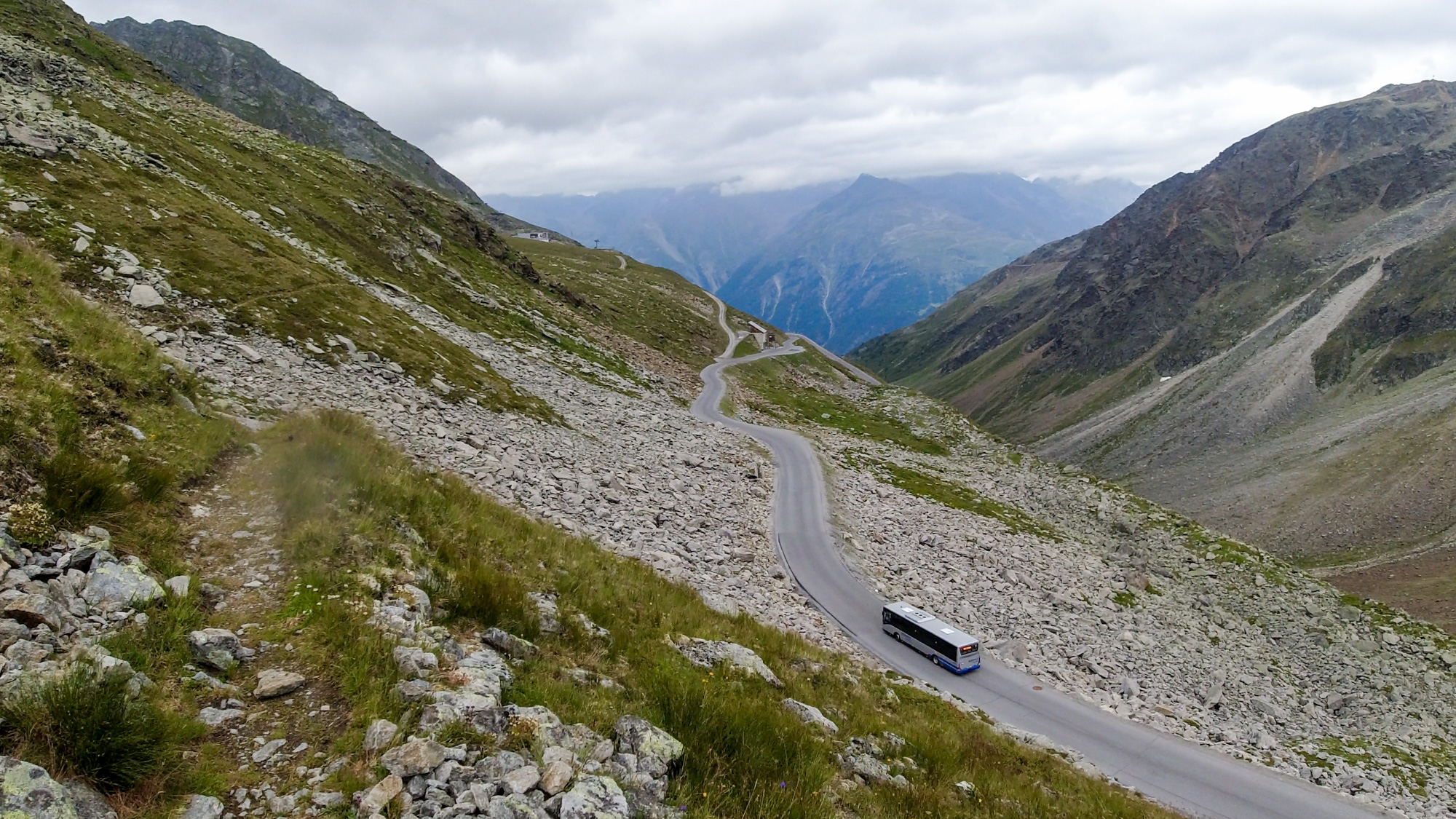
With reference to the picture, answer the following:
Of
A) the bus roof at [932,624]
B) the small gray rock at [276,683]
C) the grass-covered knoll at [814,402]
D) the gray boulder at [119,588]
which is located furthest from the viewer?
the grass-covered knoll at [814,402]

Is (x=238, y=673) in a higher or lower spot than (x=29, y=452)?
lower

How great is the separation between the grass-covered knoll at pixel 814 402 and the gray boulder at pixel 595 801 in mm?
65921

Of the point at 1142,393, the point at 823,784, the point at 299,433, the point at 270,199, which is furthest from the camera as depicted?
the point at 1142,393

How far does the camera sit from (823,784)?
29.2 ft

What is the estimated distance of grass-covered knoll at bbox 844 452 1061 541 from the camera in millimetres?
50031

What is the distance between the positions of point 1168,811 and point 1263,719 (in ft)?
60.1

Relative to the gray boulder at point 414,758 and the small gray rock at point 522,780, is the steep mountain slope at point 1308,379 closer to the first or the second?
the small gray rock at point 522,780

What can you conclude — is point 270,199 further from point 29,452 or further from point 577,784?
point 577,784

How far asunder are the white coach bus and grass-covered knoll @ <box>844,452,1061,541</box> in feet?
73.3

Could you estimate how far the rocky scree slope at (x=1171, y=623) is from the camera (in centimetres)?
2812

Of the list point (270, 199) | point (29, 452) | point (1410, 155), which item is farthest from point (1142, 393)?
point (29, 452)

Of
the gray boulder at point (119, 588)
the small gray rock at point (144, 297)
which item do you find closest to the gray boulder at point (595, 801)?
the gray boulder at point (119, 588)

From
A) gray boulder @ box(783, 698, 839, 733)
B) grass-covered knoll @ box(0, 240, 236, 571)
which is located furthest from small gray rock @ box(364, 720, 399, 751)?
gray boulder @ box(783, 698, 839, 733)

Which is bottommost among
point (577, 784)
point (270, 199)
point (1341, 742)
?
point (1341, 742)
